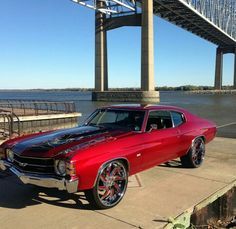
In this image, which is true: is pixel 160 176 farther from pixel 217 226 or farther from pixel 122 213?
pixel 122 213

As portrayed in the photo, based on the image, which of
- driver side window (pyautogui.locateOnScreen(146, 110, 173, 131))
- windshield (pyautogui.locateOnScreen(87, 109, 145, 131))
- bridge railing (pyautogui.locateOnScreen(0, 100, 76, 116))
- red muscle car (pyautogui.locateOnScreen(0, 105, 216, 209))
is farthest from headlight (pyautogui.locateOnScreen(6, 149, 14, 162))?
bridge railing (pyautogui.locateOnScreen(0, 100, 76, 116))

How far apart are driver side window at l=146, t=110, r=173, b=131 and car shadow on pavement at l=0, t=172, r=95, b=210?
1.50m

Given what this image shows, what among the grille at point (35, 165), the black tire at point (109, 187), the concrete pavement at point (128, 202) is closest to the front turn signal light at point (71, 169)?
the grille at point (35, 165)

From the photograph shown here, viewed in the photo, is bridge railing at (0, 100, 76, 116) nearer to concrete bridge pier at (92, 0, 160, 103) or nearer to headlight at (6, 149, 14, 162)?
headlight at (6, 149, 14, 162)

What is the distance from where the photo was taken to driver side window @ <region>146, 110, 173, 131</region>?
6117 millimetres

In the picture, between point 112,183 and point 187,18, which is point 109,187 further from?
point 187,18

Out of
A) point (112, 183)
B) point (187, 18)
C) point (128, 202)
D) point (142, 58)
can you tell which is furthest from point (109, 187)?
point (187, 18)

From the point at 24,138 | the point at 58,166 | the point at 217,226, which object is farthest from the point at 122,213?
the point at 24,138

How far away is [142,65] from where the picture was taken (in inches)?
2510

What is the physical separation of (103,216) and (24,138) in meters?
1.76

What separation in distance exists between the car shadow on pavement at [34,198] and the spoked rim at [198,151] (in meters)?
2.58

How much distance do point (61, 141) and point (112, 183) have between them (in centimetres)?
86

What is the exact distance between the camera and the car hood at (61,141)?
192 inches

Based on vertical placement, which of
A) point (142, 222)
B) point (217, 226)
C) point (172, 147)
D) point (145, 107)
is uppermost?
point (145, 107)
